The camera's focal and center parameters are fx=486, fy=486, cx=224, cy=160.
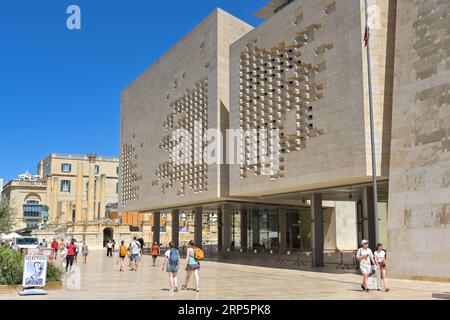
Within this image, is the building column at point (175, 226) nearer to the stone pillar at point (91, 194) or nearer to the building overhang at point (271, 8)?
the building overhang at point (271, 8)

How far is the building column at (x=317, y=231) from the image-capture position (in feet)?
100

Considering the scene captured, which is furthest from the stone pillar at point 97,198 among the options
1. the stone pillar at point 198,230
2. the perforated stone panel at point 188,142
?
the stone pillar at point 198,230

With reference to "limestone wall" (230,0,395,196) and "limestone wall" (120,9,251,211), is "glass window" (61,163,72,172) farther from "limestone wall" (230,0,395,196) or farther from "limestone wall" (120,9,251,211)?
"limestone wall" (230,0,395,196)

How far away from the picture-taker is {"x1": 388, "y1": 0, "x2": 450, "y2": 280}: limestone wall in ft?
66.1

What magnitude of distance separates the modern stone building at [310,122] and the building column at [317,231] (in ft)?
0.22

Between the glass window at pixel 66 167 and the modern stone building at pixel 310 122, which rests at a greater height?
the glass window at pixel 66 167

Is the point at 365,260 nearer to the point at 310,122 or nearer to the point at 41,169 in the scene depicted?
the point at 310,122

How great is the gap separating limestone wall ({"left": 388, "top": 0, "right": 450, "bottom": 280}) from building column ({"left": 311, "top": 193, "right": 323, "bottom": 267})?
8.72m

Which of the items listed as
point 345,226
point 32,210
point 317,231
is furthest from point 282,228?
point 32,210

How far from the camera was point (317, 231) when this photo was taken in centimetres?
3106

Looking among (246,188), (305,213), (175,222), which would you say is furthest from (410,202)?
(175,222)

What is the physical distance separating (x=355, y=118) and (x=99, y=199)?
8136 cm

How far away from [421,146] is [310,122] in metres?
7.48

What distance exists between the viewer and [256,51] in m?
33.3
